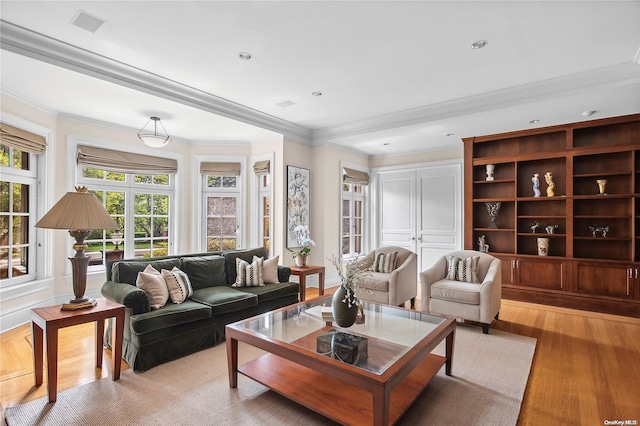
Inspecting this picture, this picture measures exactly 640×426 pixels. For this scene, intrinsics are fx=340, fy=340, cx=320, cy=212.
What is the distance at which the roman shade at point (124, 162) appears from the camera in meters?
4.55

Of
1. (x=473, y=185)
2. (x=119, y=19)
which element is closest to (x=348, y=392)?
(x=119, y=19)

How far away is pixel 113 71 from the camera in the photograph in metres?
3.28

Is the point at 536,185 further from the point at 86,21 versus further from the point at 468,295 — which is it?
the point at 86,21

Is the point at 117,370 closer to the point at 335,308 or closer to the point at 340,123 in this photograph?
the point at 335,308

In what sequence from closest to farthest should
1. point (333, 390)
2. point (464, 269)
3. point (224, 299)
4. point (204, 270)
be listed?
point (333, 390), point (224, 299), point (204, 270), point (464, 269)

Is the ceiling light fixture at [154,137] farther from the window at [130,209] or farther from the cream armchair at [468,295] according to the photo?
the cream armchair at [468,295]

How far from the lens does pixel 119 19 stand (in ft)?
8.41

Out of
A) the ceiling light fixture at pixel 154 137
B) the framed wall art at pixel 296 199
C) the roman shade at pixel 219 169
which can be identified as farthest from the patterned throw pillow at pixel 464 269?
the ceiling light fixture at pixel 154 137

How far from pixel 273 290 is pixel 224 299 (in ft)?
2.17

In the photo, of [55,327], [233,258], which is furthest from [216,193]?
[55,327]

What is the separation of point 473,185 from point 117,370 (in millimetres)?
5409

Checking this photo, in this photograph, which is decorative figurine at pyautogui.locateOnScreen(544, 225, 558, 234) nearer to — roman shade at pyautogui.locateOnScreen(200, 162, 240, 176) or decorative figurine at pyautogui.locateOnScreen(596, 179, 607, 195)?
decorative figurine at pyautogui.locateOnScreen(596, 179, 607, 195)

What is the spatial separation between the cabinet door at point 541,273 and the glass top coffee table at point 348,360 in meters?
3.14

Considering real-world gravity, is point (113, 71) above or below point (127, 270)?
above
